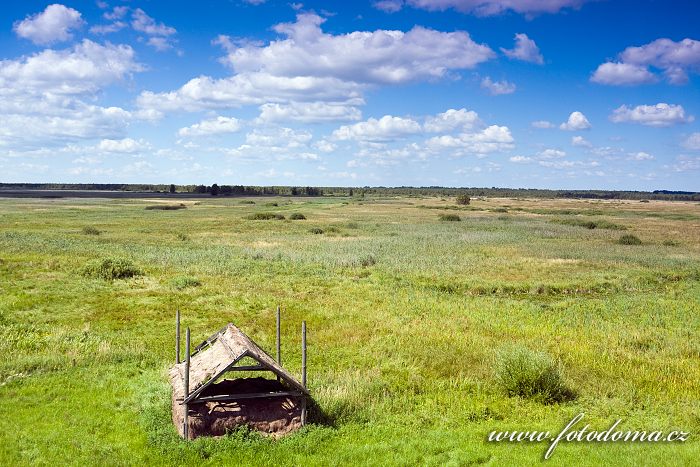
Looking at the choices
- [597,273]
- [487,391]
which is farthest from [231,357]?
[597,273]

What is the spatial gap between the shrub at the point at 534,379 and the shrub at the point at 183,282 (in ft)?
69.0

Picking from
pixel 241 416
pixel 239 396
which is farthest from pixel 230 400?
pixel 239 396

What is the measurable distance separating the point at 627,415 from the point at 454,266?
2571 cm

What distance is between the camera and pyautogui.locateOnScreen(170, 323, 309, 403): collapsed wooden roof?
11.7 meters

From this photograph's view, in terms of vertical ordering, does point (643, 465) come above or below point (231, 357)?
below

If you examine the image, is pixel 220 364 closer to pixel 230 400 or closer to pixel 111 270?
pixel 230 400

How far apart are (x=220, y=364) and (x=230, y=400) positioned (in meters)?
0.88

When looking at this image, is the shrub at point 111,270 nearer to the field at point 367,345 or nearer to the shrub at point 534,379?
the field at point 367,345

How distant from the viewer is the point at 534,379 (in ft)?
49.5

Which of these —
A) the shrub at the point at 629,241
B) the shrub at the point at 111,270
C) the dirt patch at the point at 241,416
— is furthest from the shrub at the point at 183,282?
the shrub at the point at 629,241

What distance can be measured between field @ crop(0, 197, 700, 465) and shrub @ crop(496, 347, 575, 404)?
0.38m

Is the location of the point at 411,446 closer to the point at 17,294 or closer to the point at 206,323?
the point at 206,323

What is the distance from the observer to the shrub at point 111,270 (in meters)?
33.0

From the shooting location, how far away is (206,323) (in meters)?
23.6
